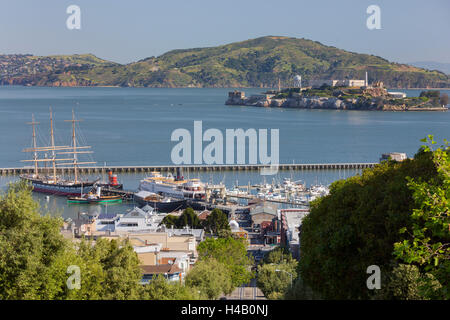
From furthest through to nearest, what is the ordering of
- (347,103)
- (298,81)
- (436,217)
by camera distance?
(298,81) → (347,103) → (436,217)

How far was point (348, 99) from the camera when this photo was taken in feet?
408

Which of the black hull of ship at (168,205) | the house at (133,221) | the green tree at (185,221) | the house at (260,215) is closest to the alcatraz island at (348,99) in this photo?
the black hull of ship at (168,205)

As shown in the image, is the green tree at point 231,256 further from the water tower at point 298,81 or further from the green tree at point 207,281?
the water tower at point 298,81

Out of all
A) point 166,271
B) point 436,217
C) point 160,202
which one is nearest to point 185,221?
point 160,202

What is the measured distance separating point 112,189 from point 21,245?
99.0ft

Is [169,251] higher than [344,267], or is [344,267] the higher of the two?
[344,267]

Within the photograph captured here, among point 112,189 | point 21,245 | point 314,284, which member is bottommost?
point 112,189

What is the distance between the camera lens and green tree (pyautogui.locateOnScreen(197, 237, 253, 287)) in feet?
50.9

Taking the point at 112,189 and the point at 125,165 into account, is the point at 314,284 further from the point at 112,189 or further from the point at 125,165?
the point at 125,165

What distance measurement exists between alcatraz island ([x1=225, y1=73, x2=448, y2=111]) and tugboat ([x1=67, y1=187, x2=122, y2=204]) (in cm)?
9103

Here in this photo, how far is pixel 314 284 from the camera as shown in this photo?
1002cm

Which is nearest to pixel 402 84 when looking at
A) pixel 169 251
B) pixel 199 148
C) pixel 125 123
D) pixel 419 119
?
pixel 419 119

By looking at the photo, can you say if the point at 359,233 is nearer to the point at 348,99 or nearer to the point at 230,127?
the point at 230,127

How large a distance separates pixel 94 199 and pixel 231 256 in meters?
21.3
